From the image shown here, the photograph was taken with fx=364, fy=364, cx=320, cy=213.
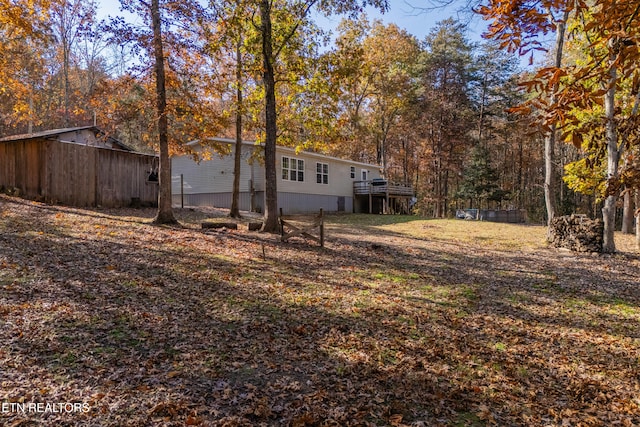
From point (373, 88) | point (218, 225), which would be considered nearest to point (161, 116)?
point (218, 225)

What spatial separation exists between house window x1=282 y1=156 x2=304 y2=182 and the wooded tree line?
2.91 m

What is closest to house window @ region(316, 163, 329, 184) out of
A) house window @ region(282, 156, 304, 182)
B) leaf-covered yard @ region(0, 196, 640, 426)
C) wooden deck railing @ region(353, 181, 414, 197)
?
house window @ region(282, 156, 304, 182)

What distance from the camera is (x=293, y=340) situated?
178 inches

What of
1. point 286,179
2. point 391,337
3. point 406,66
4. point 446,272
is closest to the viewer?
point 391,337

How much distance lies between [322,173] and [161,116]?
1666cm

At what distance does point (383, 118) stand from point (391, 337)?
3289 centimetres

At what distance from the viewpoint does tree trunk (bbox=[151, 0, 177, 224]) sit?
11.0 metres

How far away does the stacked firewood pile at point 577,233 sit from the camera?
37.8ft

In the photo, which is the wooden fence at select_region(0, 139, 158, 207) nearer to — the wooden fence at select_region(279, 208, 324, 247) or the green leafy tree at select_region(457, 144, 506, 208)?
the wooden fence at select_region(279, 208, 324, 247)

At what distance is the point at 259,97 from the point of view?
14.7 meters

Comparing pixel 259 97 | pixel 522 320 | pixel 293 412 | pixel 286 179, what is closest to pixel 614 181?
pixel 293 412

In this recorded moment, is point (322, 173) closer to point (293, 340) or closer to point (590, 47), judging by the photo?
point (293, 340)

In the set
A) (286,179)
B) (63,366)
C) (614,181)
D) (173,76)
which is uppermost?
(173,76)

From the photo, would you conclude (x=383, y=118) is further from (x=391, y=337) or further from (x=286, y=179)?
(x=391, y=337)
